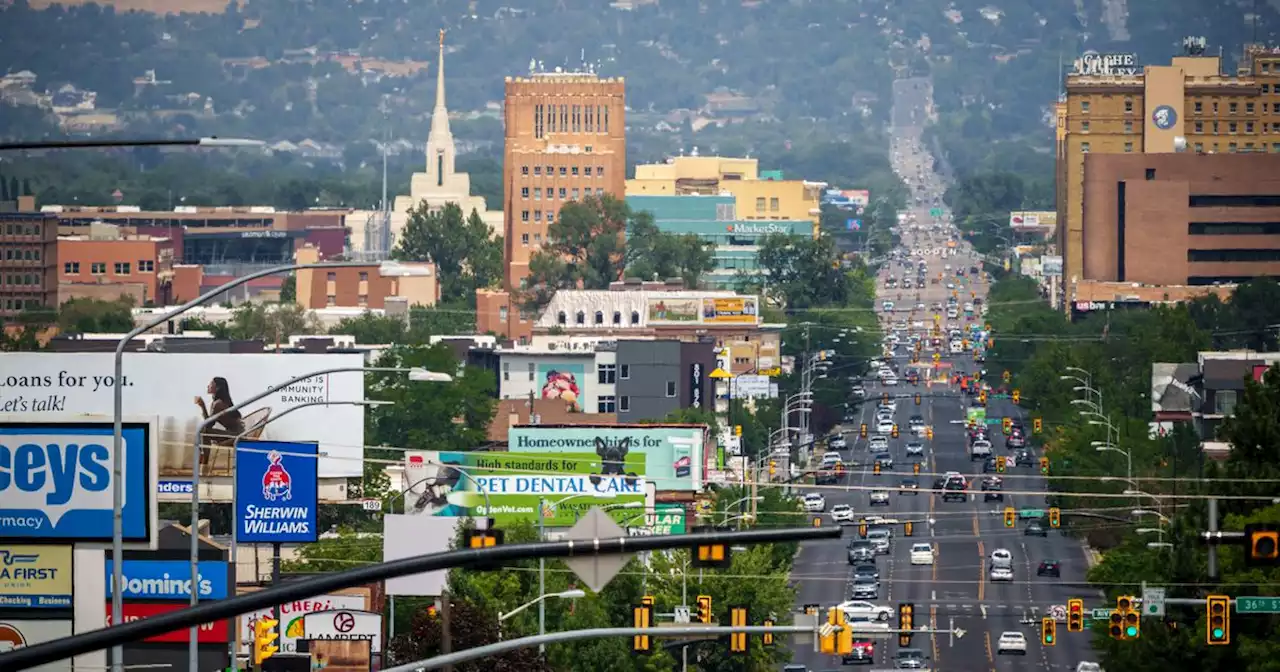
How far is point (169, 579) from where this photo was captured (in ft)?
211

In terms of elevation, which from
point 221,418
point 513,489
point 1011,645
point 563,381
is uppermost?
point 563,381

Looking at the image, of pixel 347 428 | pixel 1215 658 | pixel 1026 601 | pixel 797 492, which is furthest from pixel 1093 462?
pixel 1215 658

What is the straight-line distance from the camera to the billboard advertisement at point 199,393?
118 metres

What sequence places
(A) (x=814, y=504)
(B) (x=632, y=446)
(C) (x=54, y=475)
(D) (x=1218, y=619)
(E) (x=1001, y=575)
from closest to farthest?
(C) (x=54, y=475), (D) (x=1218, y=619), (E) (x=1001, y=575), (B) (x=632, y=446), (A) (x=814, y=504)

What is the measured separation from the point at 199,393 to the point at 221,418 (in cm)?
829

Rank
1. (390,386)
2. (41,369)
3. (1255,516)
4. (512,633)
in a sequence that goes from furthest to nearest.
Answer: (390,386) → (41,369) → (1255,516) → (512,633)

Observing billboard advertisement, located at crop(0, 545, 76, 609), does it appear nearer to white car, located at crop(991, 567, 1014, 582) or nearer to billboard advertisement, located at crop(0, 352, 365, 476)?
billboard advertisement, located at crop(0, 352, 365, 476)

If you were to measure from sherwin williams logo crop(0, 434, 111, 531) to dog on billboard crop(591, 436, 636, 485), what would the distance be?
79849 millimetres

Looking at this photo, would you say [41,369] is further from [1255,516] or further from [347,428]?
[1255,516]

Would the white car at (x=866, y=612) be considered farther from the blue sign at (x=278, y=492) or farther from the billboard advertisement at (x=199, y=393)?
the blue sign at (x=278, y=492)

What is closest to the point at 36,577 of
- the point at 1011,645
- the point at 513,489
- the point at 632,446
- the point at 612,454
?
the point at 1011,645

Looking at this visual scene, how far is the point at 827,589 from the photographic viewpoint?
387 ft

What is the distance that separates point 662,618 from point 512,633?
14.5 m

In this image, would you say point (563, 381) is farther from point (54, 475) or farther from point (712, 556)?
point (712, 556)
